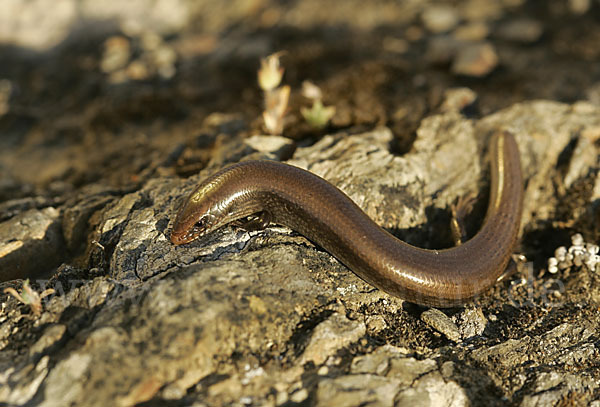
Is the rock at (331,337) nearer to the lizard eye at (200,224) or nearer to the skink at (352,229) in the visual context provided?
the skink at (352,229)

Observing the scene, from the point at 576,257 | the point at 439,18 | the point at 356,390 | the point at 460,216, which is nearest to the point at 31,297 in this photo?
the point at 356,390

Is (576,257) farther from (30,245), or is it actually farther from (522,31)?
(30,245)

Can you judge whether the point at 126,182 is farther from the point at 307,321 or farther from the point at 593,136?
the point at 593,136

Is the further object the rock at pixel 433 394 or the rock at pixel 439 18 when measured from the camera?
the rock at pixel 439 18

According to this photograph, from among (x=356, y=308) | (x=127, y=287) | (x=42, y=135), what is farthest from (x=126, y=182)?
(x=356, y=308)

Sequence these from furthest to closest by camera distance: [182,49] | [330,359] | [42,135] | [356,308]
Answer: [182,49] → [42,135] → [356,308] → [330,359]

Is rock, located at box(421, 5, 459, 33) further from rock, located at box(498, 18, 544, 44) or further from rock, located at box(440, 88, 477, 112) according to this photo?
rock, located at box(440, 88, 477, 112)

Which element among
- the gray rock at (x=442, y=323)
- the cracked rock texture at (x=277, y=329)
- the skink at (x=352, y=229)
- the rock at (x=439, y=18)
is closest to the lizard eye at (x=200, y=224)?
the skink at (x=352, y=229)
